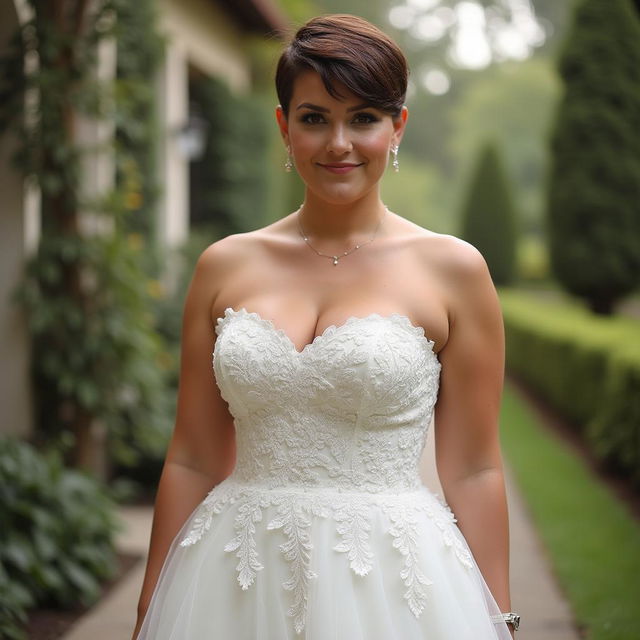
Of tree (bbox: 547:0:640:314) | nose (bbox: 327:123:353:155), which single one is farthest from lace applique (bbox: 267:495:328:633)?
tree (bbox: 547:0:640:314)

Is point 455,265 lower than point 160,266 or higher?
lower

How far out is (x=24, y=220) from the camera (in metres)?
5.89

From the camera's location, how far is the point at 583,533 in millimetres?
6258

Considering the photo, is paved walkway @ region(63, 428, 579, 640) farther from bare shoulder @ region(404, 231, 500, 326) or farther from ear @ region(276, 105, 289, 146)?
ear @ region(276, 105, 289, 146)

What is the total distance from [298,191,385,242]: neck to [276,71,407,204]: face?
141mm

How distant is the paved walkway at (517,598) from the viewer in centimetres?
444

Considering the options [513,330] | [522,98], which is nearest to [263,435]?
[513,330]

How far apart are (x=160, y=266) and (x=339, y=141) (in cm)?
600

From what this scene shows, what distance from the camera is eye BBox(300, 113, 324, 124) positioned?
2.20m

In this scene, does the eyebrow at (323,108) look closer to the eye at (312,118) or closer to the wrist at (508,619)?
the eye at (312,118)

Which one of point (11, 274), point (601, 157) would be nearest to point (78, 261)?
point (11, 274)

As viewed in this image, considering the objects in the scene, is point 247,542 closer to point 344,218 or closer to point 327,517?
point 327,517

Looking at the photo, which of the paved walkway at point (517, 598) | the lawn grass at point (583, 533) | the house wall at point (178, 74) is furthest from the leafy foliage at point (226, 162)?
the paved walkway at point (517, 598)

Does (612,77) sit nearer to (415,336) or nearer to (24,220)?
(24,220)
